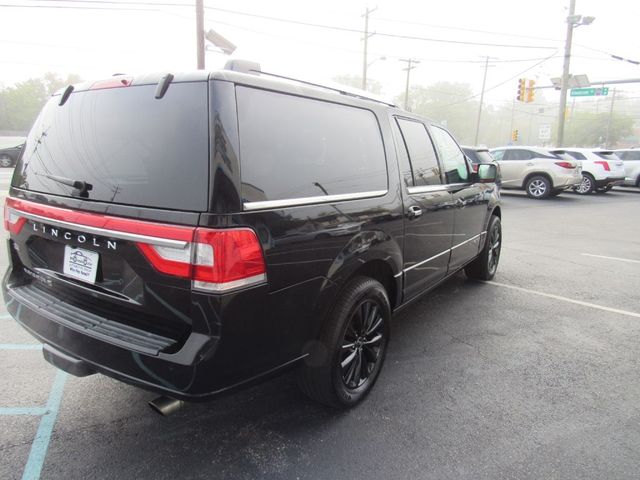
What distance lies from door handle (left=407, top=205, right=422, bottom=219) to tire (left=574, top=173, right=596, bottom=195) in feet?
56.3

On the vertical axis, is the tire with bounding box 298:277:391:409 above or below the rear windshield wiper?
below

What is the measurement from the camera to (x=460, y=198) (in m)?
4.03

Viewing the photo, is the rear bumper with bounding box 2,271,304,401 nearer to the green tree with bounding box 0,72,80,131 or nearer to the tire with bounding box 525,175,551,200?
the tire with bounding box 525,175,551,200

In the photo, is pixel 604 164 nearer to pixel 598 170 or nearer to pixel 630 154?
pixel 598 170

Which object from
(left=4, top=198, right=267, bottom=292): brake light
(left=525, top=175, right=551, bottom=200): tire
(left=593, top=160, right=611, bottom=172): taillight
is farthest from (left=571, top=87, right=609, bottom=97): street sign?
(left=4, top=198, right=267, bottom=292): brake light

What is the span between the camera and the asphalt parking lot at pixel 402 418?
87.0 inches

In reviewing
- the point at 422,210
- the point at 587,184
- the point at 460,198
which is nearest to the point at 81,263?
the point at 422,210

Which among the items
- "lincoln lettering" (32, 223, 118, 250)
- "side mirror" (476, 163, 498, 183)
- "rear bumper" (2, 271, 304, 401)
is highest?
"side mirror" (476, 163, 498, 183)

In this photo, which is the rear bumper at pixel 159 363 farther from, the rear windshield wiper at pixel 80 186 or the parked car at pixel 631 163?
the parked car at pixel 631 163

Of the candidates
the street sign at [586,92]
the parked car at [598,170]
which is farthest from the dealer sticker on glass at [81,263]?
the street sign at [586,92]

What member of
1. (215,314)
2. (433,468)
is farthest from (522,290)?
(215,314)

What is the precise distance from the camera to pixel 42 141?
247cm

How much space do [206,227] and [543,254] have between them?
6.61 metres

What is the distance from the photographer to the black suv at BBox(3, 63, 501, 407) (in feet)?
5.99
